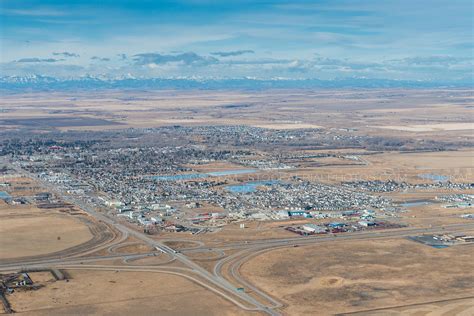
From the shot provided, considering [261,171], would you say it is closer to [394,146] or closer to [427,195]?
[427,195]

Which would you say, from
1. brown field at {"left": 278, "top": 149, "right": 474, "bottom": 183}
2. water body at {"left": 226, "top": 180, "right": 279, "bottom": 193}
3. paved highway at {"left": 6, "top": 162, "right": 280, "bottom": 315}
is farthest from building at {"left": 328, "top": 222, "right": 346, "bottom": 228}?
brown field at {"left": 278, "top": 149, "right": 474, "bottom": 183}

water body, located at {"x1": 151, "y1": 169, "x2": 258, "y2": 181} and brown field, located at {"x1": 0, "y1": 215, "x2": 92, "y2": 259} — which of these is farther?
water body, located at {"x1": 151, "y1": 169, "x2": 258, "y2": 181}

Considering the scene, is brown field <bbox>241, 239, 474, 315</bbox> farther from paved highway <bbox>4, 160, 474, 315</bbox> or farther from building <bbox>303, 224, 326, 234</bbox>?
building <bbox>303, 224, 326, 234</bbox>

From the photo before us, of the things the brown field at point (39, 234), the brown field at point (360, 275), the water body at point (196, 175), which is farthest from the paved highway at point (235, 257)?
the water body at point (196, 175)

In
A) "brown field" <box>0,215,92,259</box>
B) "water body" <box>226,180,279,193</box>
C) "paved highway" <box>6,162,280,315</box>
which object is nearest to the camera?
"paved highway" <box>6,162,280,315</box>

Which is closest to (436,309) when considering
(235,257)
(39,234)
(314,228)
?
(235,257)

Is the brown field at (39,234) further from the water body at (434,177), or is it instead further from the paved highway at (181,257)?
the water body at (434,177)

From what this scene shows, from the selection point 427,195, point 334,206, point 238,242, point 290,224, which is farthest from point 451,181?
point 238,242
